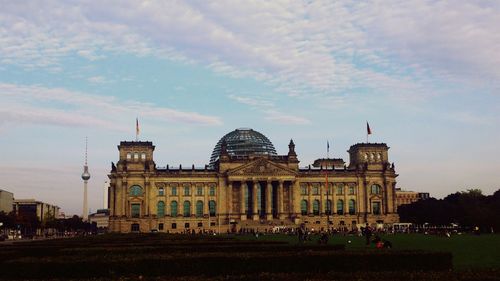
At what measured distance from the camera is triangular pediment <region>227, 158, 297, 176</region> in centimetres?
16200

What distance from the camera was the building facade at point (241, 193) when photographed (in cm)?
16075

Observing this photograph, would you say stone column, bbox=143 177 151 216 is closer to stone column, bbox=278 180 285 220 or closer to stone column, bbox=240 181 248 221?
stone column, bbox=240 181 248 221

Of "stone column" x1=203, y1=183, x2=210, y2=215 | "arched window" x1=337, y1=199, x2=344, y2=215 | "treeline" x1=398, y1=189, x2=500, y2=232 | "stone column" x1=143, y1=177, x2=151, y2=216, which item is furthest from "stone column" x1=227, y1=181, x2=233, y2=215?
"treeline" x1=398, y1=189, x2=500, y2=232

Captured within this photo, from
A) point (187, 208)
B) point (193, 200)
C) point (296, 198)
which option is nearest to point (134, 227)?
point (187, 208)

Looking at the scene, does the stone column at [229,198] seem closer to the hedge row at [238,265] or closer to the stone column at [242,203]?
the stone column at [242,203]

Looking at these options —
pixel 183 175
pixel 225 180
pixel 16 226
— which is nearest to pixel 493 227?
pixel 225 180

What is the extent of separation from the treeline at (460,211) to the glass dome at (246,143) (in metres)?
47.3

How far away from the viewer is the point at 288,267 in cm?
3020

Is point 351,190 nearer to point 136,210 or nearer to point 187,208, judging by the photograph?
point 187,208

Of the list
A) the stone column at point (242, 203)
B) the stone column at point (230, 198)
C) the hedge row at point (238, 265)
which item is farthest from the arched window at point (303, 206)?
the hedge row at point (238, 265)

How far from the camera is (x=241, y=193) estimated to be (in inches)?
6378

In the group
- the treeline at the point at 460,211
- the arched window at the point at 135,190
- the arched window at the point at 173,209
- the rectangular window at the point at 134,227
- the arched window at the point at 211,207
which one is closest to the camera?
the treeline at the point at 460,211

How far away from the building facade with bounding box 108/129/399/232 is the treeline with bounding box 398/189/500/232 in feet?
30.8

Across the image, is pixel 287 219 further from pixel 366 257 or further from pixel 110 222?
pixel 366 257
